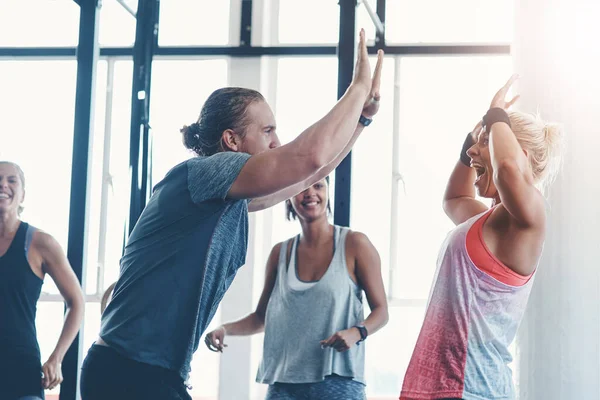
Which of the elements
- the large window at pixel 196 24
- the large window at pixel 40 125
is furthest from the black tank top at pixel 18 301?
the large window at pixel 196 24

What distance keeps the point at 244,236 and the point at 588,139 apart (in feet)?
7.59

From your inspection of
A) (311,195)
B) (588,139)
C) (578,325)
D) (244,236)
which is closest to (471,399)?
(244,236)

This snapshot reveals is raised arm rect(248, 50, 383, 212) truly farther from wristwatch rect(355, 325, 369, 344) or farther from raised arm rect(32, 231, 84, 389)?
raised arm rect(32, 231, 84, 389)

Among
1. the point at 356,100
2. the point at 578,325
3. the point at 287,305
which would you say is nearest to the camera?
the point at 356,100

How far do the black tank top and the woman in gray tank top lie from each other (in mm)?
581

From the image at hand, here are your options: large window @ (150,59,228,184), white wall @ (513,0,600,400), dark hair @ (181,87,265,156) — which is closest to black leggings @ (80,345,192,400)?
dark hair @ (181,87,265,156)

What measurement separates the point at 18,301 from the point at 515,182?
1631 mm

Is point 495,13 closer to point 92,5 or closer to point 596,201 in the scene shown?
point 596,201

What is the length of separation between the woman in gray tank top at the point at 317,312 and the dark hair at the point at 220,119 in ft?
2.96

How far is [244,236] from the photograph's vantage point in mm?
1515

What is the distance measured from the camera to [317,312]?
8.25 feet

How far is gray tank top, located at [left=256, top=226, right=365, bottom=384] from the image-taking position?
2.45 meters

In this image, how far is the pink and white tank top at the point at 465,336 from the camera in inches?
67.1

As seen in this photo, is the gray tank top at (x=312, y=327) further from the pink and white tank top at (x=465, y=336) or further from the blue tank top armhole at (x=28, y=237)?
the blue tank top armhole at (x=28, y=237)
